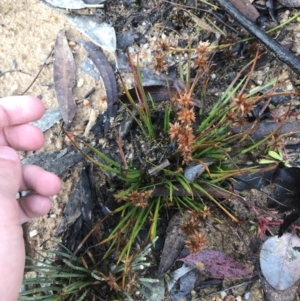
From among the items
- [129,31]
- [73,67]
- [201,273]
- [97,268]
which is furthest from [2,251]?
[129,31]

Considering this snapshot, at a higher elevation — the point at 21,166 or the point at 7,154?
the point at 7,154

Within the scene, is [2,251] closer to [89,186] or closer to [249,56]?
[89,186]

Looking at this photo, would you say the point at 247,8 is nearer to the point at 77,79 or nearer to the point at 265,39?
the point at 265,39

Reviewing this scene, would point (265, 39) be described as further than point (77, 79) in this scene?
No

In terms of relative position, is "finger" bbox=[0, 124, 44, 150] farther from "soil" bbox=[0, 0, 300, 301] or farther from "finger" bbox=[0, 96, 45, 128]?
"soil" bbox=[0, 0, 300, 301]

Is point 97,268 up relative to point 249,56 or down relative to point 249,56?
down

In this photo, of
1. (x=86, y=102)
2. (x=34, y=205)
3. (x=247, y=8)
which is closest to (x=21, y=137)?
(x=34, y=205)
